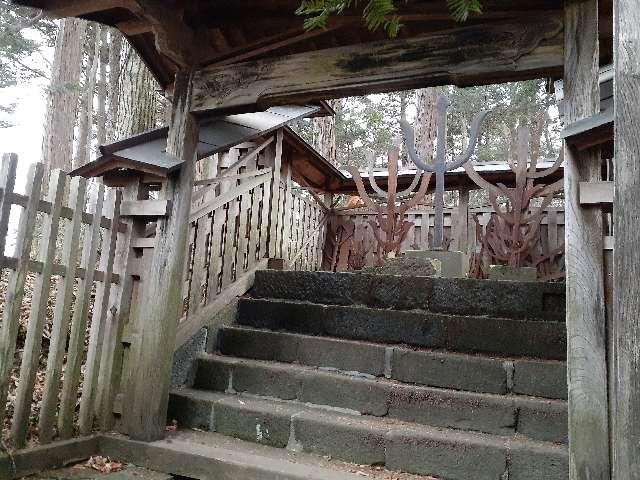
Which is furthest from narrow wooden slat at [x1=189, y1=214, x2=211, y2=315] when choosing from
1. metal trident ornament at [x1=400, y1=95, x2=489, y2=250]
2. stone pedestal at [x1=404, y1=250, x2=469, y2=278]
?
metal trident ornament at [x1=400, y1=95, x2=489, y2=250]

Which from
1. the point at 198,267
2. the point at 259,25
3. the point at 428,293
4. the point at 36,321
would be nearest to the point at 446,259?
the point at 428,293

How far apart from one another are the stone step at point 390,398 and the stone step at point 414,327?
48 centimetres

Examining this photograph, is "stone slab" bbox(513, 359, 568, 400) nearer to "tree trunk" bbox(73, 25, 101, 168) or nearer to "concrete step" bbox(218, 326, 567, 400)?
"concrete step" bbox(218, 326, 567, 400)

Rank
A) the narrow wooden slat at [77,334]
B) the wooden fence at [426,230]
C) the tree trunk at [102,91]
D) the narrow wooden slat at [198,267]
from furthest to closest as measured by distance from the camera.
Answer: the tree trunk at [102,91] < the wooden fence at [426,230] < the narrow wooden slat at [198,267] < the narrow wooden slat at [77,334]

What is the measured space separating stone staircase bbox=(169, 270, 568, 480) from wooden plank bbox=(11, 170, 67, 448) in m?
1.14

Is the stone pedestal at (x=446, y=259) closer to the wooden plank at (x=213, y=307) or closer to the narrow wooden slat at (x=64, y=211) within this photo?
the wooden plank at (x=213, y=307)

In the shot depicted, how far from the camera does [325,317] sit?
4.49 metres

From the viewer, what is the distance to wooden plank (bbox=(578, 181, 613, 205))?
8.64ft

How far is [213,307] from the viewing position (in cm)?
466

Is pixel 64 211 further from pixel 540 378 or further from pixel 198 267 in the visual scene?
pixel 540 378

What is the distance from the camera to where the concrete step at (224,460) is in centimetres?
296

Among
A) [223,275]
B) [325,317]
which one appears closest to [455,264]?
[325,317]

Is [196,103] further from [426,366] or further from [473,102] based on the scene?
[473,102]

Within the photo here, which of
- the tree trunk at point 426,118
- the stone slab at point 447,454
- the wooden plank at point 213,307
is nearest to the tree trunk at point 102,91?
the tree trunk at point 426,118
